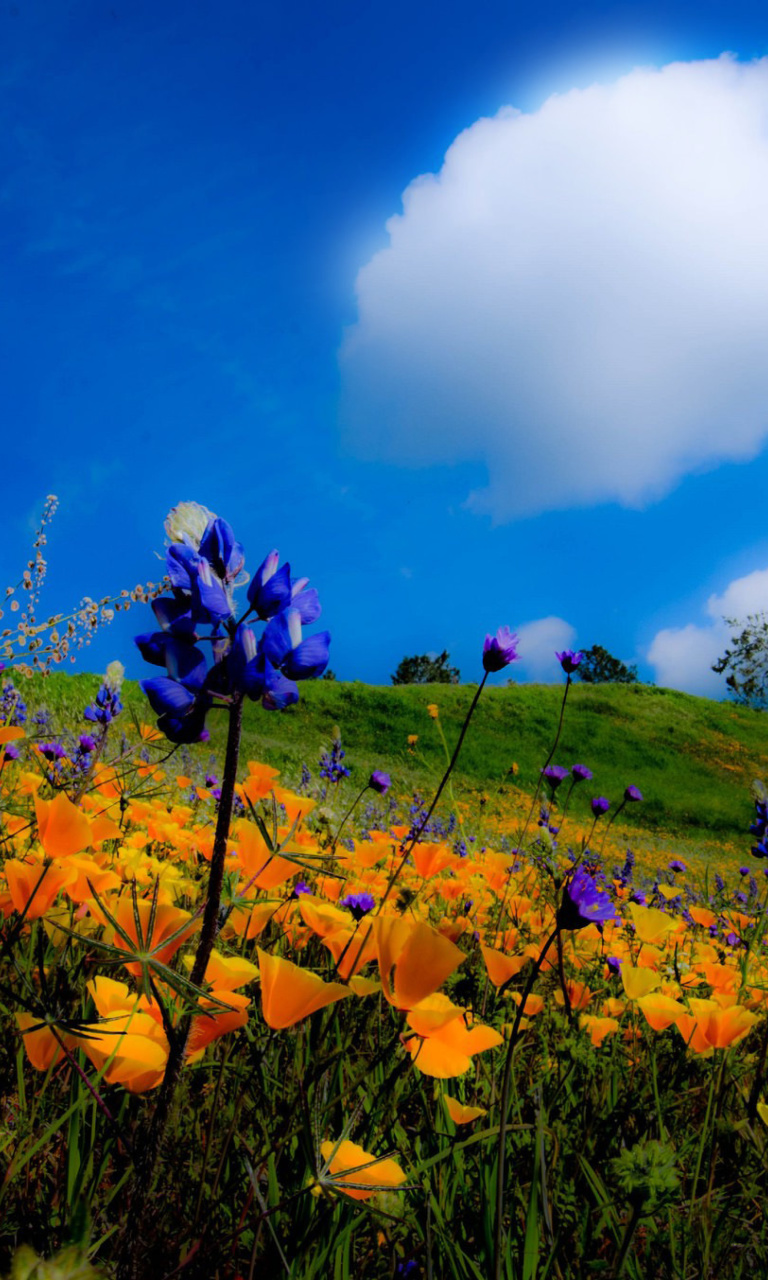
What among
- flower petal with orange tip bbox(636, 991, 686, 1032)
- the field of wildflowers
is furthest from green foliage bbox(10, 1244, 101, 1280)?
flower petal with orange tip bbox(636, 991, 686, 1032)

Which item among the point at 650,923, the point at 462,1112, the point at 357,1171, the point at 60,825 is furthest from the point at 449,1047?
the point at 650,923

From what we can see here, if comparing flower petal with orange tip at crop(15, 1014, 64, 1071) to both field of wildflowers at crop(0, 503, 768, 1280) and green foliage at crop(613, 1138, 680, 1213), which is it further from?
green foliage at crop(613, 1138, 680, 1213)

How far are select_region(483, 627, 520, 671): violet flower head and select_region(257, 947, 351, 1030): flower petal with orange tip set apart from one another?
97 centimetres

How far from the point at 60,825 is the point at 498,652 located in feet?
3.52

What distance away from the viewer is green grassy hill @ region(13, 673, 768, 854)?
2155cm

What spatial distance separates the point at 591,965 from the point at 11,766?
9.78ft

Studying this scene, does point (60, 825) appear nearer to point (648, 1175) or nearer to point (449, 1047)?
point (449, 1047)

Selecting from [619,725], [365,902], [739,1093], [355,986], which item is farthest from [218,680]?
[619,725]

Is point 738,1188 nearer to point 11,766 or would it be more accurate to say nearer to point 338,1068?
point 338,1068

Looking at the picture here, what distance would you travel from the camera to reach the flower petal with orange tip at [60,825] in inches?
43.8

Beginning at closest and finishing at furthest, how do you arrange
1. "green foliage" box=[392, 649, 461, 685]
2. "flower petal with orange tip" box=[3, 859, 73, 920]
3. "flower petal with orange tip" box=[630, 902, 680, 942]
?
"flower petal with orange tip" box=[3, 859, 73, 920]
"flower petal with orange tip" box=[630, 902, 680, 942]
"green foliage" box=[392, 649, 461, 685]

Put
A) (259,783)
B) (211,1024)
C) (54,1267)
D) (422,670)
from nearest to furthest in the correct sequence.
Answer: (54,1267) < (211,1024) < (259,783) < (422,670)

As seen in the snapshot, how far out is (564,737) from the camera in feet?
94.6

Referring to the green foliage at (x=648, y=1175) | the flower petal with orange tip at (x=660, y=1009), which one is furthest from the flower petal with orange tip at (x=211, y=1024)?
the flower petal with orange tip at (x=660, y=1009)
